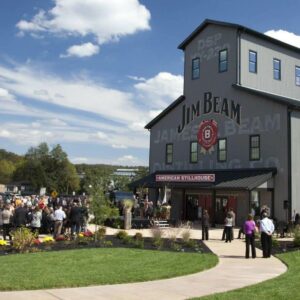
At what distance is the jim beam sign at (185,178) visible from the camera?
3359 centimetres

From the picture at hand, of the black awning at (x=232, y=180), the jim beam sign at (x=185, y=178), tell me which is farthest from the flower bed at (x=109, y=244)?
the jim beam sign at (x=185, y=178)

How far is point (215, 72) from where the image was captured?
36.7 m

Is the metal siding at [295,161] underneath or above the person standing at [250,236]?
above

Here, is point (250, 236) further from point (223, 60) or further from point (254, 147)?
point (223, 60)

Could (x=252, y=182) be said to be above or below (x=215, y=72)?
below

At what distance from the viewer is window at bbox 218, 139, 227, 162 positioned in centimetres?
3547

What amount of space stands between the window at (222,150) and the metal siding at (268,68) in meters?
4.37

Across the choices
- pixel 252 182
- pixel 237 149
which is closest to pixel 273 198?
pixel 252 182

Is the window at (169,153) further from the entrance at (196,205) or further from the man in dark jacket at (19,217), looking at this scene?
the man in dark jacket at (19,217)

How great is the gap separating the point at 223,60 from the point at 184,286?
27.0 metres

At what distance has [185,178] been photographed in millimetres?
35250

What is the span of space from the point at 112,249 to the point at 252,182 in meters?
14.9

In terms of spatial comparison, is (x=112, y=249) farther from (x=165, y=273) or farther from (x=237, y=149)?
(x=237, y=149)

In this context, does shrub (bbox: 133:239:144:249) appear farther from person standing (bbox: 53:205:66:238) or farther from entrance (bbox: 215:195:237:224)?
entrance (bbox: 215:195:237:224)
